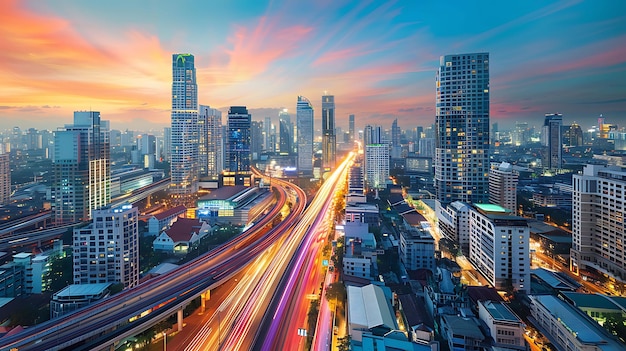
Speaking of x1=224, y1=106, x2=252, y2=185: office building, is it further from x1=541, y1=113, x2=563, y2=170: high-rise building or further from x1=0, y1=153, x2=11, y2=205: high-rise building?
x1=541, y1=113, x2=563, y2=170: high-rise building

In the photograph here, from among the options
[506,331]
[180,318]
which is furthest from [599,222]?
[180,318]

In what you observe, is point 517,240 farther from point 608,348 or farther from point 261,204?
point 261,204

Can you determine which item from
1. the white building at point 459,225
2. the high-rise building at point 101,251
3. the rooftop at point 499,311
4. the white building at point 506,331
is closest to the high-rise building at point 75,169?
the high-rise building at point 101,251

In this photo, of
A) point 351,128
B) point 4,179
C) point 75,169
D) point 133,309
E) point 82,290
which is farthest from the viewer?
point 351,128

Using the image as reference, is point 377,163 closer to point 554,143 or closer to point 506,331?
point 554,143

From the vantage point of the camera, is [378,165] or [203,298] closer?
[203,298]

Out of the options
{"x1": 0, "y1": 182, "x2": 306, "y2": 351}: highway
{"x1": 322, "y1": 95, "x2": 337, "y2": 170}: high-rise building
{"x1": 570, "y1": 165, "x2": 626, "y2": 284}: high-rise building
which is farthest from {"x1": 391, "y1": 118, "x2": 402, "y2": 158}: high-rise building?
{"x1": 0, "y1": 182, "x2": 306, "y2": 351}: highway

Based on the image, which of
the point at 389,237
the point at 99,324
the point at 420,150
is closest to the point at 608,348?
the point at 389,237
